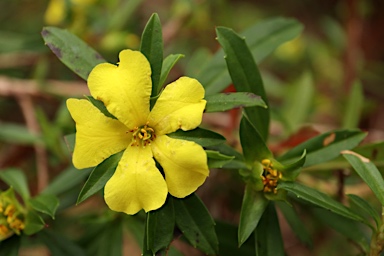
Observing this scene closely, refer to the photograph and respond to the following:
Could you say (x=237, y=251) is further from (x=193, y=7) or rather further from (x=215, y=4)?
(x=215, y=4)

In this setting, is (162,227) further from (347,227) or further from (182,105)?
(347,227)

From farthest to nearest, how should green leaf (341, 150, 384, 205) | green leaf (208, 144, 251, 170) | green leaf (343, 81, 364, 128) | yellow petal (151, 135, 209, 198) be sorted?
green leaf (343, 81, 364, 128) < green leaf (208, 144, 251, 170) < green leaf (341, 150, 384, 205) < yellow petal (151, 135, 209, 198)

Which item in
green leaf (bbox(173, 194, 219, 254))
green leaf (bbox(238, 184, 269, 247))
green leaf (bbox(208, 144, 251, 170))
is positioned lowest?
green leaf (bbox(173, 194, 219, 254))

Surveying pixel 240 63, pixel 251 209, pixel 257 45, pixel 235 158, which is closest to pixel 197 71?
pixel 257 45

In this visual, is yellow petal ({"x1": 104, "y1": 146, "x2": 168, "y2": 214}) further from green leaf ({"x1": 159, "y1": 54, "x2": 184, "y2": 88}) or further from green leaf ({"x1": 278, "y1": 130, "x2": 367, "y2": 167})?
green leaf ({"x1": 278, "y1": 130, "x2": 367, "y2": 167})

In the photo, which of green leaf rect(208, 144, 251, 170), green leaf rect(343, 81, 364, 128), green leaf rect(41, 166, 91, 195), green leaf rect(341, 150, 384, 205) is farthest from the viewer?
green leaf rect(343, 81, 364, 128)

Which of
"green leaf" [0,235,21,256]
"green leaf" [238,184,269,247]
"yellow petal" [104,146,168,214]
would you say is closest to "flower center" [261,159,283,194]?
"green leaf" [238,184,269,247]
